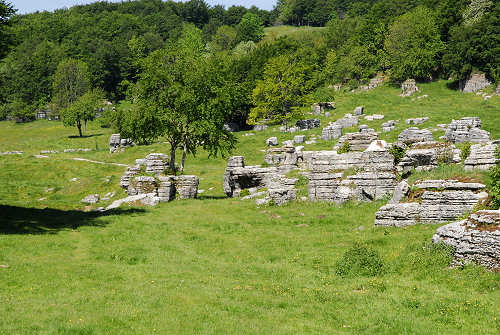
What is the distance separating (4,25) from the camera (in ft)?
96.4

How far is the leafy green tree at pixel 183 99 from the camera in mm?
44844

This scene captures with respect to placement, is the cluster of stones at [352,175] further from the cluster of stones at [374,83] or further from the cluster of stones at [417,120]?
the cluster of stones at [374,83]

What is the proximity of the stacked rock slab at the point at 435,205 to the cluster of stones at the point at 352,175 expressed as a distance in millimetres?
6323

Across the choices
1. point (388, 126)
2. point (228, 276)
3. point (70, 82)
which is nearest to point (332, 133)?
point (388, 126)

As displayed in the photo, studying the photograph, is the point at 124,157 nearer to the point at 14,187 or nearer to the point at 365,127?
the point at 14,187

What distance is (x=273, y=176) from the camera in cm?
4034

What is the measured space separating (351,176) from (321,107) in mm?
50929

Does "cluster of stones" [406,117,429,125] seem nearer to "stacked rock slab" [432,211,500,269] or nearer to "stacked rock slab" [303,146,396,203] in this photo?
"stacked rock slab" [303,146,396,203]

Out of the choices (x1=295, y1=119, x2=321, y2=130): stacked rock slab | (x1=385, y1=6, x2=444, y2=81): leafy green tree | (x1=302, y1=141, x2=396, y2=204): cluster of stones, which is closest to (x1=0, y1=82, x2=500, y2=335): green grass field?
(x1=302, y1=141, x2=396, y2=204): cluster of stones

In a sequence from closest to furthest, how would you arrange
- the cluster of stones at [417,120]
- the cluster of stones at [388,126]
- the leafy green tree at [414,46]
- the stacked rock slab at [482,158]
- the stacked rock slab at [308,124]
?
the stacked rock slab at [482,158] → the cluster of stones at [388,126] → the cluster of stones at [417,120] → the stacked rock slab at [308,124] → the leafy green tree at [414,46]

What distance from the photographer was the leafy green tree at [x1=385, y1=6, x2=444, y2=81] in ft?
Result: 270

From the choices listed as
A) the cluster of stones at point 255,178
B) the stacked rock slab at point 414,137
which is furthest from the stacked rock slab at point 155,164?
the stacked rock slab at point 414,137

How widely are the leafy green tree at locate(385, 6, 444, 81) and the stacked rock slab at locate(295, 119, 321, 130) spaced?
26806mm

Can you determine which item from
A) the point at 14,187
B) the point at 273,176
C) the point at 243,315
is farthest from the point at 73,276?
the point at 14,187
